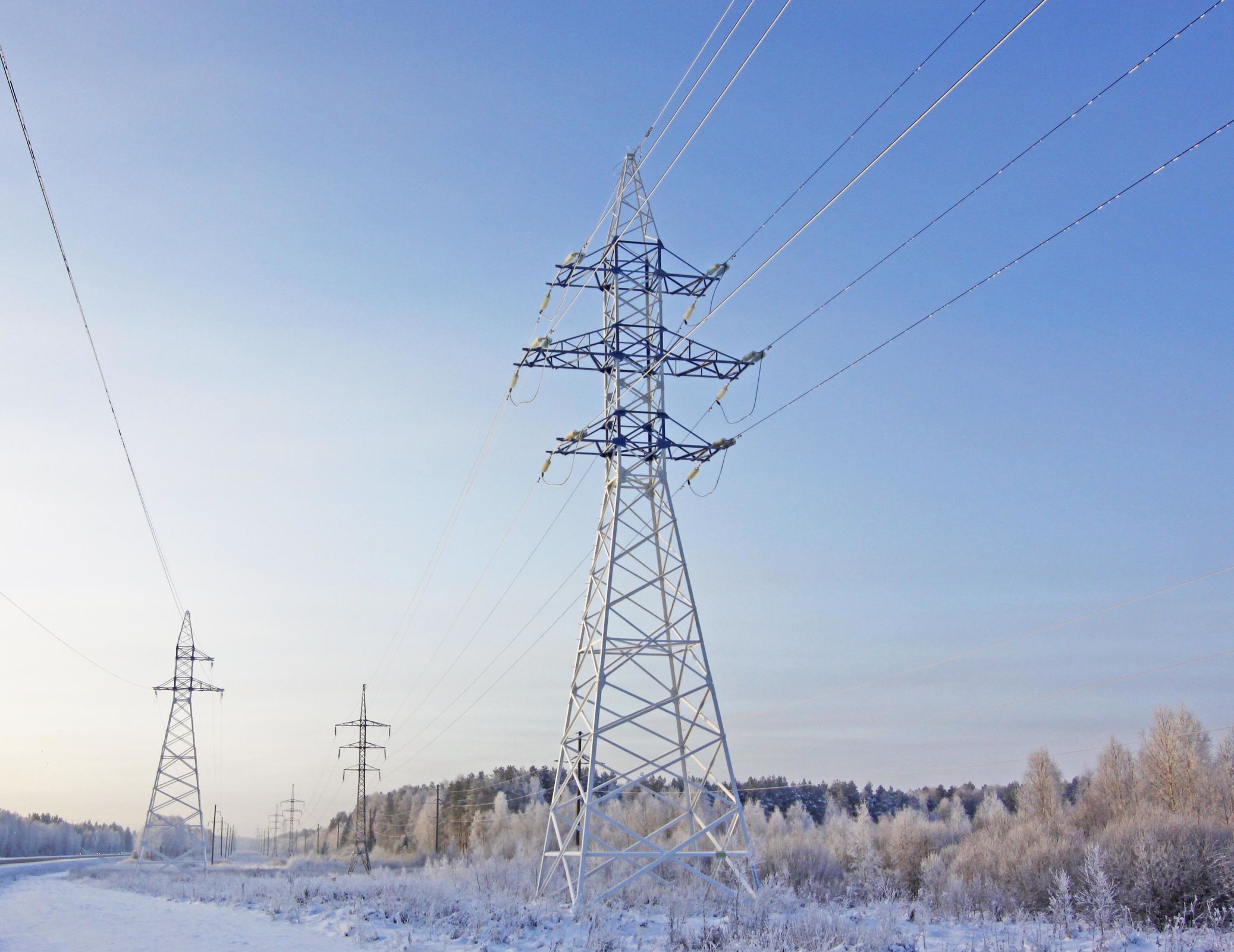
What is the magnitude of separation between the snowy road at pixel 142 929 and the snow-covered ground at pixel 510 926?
0.06m

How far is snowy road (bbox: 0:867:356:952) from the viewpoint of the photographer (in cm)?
1564

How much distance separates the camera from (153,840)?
5197cm

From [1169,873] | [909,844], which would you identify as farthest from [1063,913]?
[909,844]

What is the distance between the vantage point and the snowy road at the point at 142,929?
51.3 feet

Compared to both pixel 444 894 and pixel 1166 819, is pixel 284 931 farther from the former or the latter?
pixel 1166 819

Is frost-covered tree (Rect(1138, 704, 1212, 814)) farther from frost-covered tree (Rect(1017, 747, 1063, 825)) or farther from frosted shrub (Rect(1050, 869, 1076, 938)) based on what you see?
frosted shrub (Rect(1050, 869, 1076, 938))

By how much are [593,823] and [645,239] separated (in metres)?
28.3

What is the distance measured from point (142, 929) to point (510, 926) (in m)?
7.92

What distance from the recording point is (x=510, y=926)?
648 inches

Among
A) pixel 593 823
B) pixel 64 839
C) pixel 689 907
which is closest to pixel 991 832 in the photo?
pixel 593 823

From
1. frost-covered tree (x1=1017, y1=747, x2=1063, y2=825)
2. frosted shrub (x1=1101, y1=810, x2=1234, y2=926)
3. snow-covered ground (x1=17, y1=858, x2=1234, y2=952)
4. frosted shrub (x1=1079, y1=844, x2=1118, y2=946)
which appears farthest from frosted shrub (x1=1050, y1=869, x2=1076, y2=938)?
frost-covered tree (x1=1017, y1=747, x2=1063, y2=825)

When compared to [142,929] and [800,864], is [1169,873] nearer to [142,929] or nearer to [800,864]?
[800,864]

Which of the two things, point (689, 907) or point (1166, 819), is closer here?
point (689, 907)

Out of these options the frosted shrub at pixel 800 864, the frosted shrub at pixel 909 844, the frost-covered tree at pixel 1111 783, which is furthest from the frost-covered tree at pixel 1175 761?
the frosted shrub at pixel 800 864
